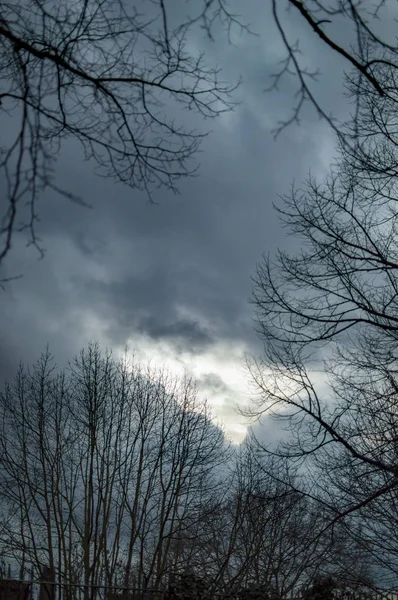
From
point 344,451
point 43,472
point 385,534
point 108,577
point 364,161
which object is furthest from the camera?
point 43,472

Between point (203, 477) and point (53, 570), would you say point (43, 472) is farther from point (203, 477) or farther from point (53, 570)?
point (203, 477)

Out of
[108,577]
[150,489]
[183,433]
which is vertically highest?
[183,433]

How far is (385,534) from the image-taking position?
502 inches

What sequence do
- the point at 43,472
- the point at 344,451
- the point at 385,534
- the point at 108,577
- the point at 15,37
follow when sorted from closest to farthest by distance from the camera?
the point at 15,37, the point at 344,451, the point at 385,534, the point at 108,577, the point at 43,472

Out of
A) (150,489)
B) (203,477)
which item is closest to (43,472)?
(150,489)

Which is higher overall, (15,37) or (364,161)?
(364,161)

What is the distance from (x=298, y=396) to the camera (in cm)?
898

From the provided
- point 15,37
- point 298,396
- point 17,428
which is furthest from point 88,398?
point 15,37

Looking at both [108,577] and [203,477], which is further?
[203,477]

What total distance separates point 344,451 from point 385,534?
2.82 meters

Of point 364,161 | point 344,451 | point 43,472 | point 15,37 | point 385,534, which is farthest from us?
point 43,472

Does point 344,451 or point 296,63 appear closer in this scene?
point 296,63

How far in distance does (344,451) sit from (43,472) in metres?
13.1

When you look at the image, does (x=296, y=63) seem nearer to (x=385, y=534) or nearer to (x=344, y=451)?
(x=344, y=451)
